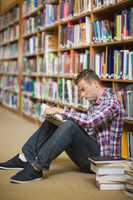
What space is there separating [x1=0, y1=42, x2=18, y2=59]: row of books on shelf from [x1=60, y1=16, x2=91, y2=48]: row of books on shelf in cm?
308

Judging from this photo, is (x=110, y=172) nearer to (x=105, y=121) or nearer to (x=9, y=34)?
(x=105, y=121)

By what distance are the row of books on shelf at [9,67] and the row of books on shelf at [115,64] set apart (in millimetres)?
4103

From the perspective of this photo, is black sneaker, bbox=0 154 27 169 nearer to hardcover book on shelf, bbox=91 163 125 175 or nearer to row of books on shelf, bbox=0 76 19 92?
hardcover book on shelf, bbox=91 163 125 175

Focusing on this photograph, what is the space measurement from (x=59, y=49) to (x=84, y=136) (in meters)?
2.62

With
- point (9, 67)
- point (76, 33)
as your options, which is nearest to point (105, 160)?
point (76, 33)

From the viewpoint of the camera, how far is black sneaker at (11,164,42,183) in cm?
290

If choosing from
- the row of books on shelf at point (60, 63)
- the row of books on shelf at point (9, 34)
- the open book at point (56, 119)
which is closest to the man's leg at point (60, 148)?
the open book at point (56, 119)

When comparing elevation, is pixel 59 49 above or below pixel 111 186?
above

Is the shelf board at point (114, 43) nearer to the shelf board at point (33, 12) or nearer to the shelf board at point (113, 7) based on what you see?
the shelf board at point (113, 7)

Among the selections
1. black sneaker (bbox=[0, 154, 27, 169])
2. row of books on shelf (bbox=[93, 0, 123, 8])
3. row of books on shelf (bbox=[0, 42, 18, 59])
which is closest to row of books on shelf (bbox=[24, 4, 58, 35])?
row of books on shelf (bbox=[0, 42, 18, 59])

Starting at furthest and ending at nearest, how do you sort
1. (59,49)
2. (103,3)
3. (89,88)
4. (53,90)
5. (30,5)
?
1. (30,5)
2. (53,90)
3. (59,49)
4. (103,3)
5. (89,88)

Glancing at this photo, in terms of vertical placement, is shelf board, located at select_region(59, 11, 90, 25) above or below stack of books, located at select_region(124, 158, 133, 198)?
above

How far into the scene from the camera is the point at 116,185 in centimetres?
282

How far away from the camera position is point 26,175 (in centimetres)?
292
